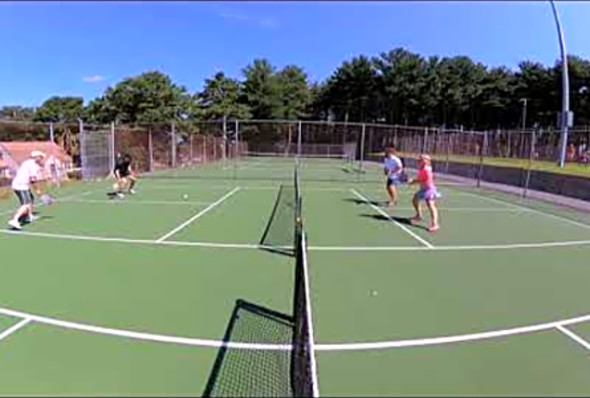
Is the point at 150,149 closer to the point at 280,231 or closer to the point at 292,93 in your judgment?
the point at 280,231

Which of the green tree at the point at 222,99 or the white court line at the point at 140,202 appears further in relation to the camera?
the green tree at the point at 222,99

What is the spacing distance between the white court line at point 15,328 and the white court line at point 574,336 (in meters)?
5.35

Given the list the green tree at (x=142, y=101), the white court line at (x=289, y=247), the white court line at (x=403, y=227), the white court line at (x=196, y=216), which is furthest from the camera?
the green tree at (x=142, y=101)

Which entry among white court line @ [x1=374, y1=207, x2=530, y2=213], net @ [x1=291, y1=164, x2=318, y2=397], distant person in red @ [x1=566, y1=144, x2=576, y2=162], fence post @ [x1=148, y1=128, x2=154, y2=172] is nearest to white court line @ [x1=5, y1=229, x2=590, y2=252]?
white court line @ [x1=374, y1=207, x2=530, y2=213]

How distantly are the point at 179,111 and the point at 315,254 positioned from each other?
1660 inches

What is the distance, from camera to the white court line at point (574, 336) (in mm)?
5739

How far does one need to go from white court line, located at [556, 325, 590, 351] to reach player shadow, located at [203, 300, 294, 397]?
2.71 m

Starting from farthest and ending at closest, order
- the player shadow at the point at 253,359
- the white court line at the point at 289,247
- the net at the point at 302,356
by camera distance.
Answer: the white court line at the point at 289,247 → the player shadow at the point at 253,359 → the net at the point at 302,356

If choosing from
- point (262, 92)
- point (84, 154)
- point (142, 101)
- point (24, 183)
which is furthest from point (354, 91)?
point (24, 183)

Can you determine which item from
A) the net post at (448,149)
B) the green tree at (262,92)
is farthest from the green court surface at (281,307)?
the green tree at (262,92)

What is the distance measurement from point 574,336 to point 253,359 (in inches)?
124

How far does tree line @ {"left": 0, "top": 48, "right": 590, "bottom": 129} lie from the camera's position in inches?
2803

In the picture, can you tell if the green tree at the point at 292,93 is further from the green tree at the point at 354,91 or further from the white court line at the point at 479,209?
the white court line at the point at 479,209

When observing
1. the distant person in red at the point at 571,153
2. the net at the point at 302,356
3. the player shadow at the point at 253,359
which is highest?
the distant person in red at the point at 571,153
